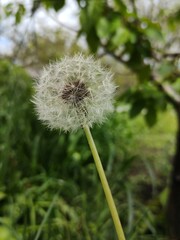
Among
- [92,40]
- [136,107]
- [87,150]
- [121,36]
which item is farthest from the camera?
[87,150]

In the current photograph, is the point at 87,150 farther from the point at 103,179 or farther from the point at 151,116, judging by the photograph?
the point at 103,179

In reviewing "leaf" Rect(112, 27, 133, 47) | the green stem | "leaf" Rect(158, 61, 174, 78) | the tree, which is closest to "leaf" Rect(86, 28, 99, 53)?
the tree

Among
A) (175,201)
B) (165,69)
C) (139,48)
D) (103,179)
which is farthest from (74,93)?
(175,201)

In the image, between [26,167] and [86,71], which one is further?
[26,167]

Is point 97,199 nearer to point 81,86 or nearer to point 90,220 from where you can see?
point 90,220

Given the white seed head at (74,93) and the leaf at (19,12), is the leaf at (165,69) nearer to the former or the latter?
the leaf at (19,12)

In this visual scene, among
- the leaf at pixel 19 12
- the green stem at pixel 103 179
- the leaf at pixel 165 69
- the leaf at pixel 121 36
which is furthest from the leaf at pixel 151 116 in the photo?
the green stem at pixel 103 179

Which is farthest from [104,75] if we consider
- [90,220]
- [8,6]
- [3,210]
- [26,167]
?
[26,167]

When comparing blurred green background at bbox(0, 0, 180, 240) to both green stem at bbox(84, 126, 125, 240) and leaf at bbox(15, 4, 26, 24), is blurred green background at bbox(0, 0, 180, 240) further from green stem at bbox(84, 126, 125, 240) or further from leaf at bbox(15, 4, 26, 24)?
green stem at bbox(84, 126, 125, 240)

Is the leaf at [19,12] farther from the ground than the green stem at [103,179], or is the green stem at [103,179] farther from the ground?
the leaf at [19,12]
